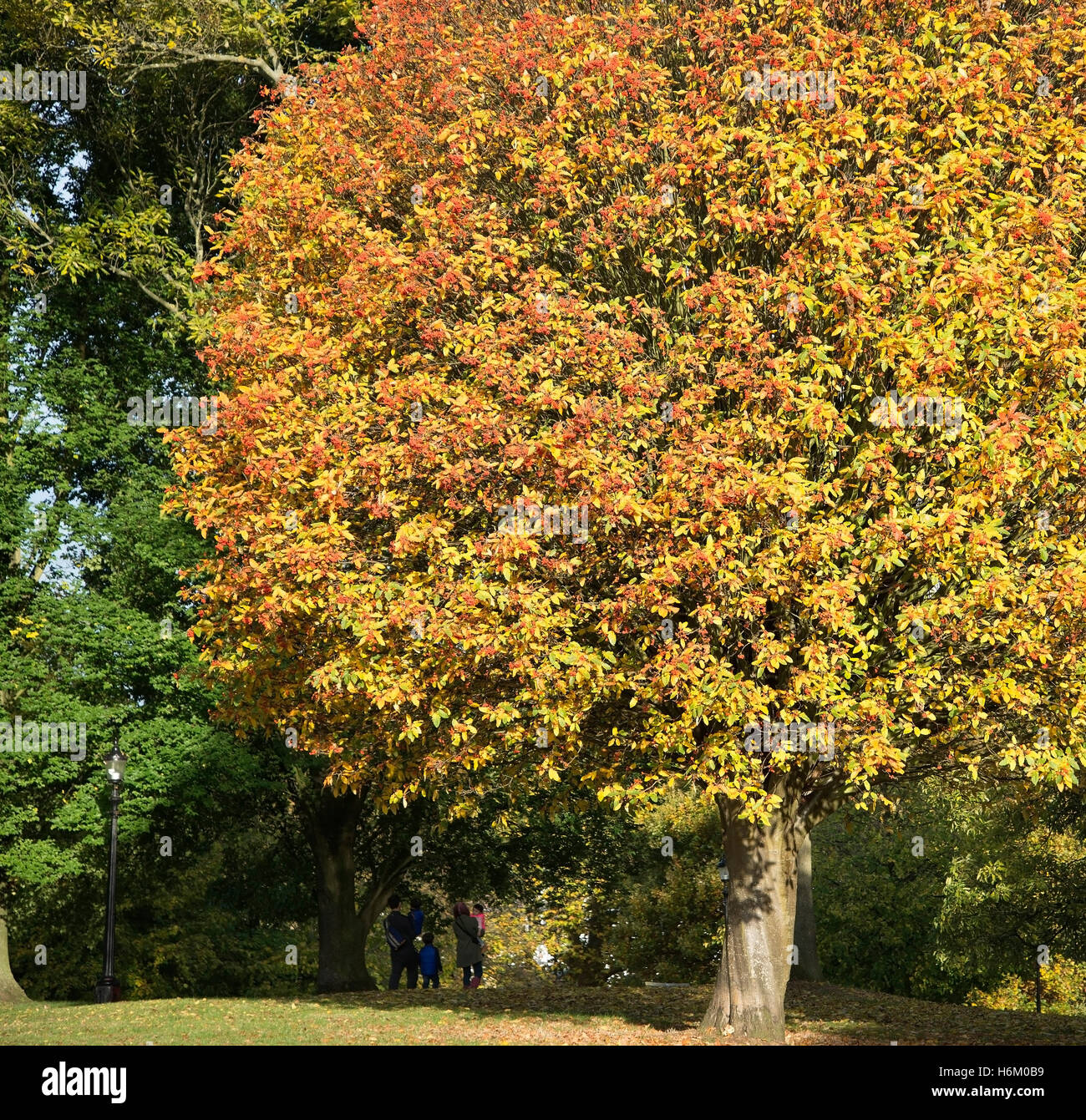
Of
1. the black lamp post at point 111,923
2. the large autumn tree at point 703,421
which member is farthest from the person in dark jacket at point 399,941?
the large autumn tree at point 703,421

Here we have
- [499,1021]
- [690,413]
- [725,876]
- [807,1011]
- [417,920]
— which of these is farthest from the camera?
[417,920]

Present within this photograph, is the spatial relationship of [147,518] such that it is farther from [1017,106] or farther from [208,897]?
[1017,106]
